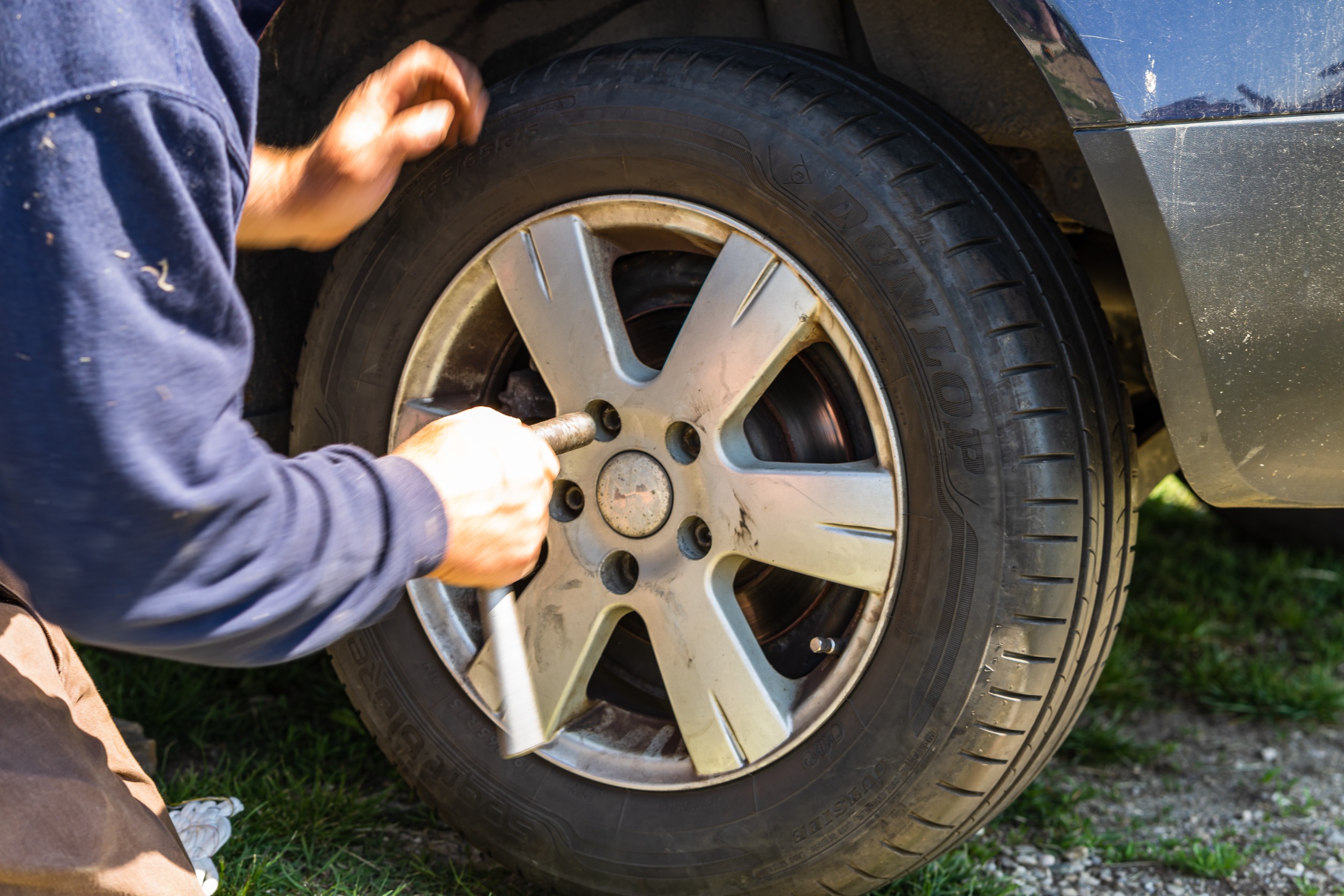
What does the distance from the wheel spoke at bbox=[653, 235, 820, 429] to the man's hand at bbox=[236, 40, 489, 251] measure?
0.42 metres

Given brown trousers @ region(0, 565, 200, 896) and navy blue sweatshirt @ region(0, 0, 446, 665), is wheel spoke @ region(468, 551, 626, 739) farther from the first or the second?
navy blue sweatshirt @ region(0, 0, 446, 665)

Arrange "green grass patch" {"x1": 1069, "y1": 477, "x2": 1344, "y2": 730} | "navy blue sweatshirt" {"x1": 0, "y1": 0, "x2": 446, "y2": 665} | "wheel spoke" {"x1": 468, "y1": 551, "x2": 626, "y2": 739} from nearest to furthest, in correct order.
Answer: "navy blue sweatshirt" {"x1": 0, "y1": 0, "x2": 446, "y2": 665}
"wheel spoke" {"x1": 468, "y1": 551, "x2": 626, "y2": 739}
"green grass patch" {"x1": 1069, "y1": 477, "x2": 1344, "y2": 730}

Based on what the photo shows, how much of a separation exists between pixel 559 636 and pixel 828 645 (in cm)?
40

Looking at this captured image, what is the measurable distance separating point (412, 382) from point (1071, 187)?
3.38 feet

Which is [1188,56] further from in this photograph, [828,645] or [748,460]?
[828,645]

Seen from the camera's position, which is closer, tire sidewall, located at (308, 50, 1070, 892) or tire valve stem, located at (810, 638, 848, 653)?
tire sidewall, located at (308, 50, 1070, 892)

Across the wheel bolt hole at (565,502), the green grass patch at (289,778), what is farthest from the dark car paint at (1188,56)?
the green grass patch at (289,778)

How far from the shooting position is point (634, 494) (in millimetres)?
1467

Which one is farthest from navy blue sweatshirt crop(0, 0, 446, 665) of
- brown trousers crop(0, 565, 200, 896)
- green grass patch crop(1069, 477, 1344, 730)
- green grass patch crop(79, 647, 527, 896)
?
green grass patch crop(1069, 477, 1344, 730)

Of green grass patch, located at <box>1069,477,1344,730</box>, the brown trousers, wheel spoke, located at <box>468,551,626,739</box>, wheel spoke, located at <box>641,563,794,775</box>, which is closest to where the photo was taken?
the brown trousers

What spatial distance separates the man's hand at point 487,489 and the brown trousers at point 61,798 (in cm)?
46

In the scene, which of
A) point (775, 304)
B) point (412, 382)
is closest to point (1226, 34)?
point (775, 304)

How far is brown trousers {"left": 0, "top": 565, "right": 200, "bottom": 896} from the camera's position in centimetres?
114

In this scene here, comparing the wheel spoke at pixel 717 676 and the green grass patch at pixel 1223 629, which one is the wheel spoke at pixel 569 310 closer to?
the wheel spoke at pixel 717 676
